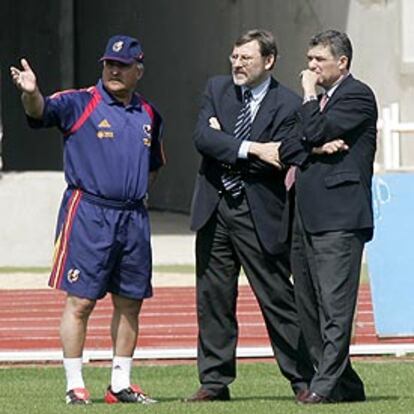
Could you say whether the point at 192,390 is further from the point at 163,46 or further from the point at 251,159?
the point at 163,46

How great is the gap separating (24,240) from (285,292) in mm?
10850

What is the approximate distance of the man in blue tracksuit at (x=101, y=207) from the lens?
9.90 meters

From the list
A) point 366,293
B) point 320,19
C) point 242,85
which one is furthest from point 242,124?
point 320,19

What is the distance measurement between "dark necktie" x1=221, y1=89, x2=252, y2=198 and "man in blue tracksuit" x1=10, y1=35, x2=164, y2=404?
1.50 feet

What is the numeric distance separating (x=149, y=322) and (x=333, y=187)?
5.70m

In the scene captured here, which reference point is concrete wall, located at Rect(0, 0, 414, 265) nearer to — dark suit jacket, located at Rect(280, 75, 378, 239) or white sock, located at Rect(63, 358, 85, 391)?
white sock, located at Rect(63, 358, 85, 391)

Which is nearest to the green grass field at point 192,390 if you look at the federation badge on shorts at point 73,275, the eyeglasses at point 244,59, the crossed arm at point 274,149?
the federation badge on shorts at point 73,275

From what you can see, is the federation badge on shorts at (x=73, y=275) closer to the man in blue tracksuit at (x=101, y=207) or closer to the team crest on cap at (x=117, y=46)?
the man in blue tracksuit at (x=101, y=207)

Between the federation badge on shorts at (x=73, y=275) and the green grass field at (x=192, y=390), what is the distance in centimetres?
66

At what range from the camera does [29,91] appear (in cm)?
966

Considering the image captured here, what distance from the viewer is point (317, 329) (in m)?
10.0

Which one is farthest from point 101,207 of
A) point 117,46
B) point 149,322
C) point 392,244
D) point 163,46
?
point 163,46

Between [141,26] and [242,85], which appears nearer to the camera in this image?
[242,85]

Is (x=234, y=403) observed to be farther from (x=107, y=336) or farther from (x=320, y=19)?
(x=320, y=19)
